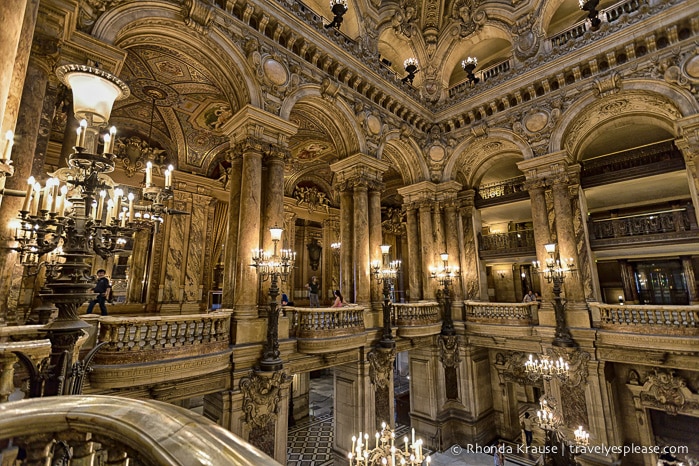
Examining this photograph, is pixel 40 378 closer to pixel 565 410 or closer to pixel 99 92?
pixel 99 92

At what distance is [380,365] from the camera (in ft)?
27.8

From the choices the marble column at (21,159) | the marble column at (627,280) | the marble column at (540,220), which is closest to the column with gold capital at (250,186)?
the marble column at (21,159)

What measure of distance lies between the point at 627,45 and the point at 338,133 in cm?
830

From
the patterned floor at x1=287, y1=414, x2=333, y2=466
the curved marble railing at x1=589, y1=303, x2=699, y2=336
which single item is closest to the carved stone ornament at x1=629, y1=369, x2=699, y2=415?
the curved marble railing at x1=589, y1=303, x2=699, y2=336

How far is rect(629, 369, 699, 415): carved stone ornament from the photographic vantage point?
26.9 ft

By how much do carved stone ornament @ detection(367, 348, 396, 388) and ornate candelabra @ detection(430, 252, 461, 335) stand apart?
2.95 meters

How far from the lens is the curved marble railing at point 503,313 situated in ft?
32.1

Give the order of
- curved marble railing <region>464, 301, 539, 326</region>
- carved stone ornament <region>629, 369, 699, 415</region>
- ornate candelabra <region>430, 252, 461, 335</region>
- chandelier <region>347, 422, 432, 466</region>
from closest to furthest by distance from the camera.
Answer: chandelier <region>347, 422, 432, 466</region>, carved stone ornament <region>629, 369, 699, 415</region>, curved marble railing <region>464, 301, 539, 326</region>, ornate candelabra <region>430, 252, 461, 335</region>

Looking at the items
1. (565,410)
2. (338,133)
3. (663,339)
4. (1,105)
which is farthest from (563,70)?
(1,105)

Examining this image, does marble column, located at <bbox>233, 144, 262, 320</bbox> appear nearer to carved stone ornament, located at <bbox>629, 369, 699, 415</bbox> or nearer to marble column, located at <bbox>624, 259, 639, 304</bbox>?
carved stone ornament, located at <bbox>629, 369, 699, 415</bbox>

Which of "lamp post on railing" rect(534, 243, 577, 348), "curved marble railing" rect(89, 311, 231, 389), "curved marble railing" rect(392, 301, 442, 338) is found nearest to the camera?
"curved marble railing" rect(89, 311, 231, 389)

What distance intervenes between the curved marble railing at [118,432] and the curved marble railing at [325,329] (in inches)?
227

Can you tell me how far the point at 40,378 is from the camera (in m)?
2.17

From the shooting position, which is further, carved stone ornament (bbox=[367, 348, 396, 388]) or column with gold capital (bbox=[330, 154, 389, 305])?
column with gold capital (bbox=[330, 154, 389, 305])
